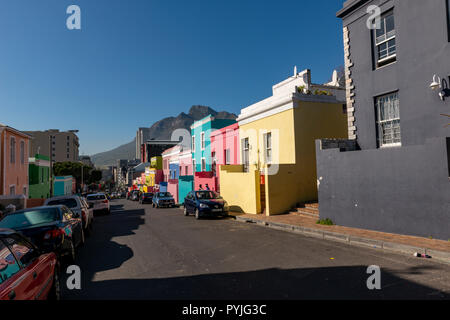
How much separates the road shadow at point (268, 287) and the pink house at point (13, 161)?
21.5 metres

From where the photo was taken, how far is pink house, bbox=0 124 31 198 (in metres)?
22.2

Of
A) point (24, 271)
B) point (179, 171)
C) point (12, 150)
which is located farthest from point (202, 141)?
point (24, 271)

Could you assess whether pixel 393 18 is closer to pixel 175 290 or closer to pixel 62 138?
pixel 175 290

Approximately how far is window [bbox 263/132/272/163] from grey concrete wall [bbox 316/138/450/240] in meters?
Answer: 6.00

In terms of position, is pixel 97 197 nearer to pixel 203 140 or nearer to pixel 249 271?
pixel 203 140

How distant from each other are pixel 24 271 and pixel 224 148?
20848 mm

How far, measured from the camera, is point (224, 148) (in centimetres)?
2433

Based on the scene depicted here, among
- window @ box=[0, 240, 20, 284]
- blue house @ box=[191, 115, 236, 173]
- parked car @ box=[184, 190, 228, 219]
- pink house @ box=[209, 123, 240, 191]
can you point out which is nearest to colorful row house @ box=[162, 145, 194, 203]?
blue house @ box=[191, 115, 236, 173]

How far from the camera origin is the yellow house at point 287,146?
15.1 m

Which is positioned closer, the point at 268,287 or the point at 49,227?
the point at 268,287

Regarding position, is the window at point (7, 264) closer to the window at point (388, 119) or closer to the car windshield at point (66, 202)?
the car windshield at point (66, 202)

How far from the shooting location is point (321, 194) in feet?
40.0

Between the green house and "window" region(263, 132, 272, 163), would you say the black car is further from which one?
the green house
